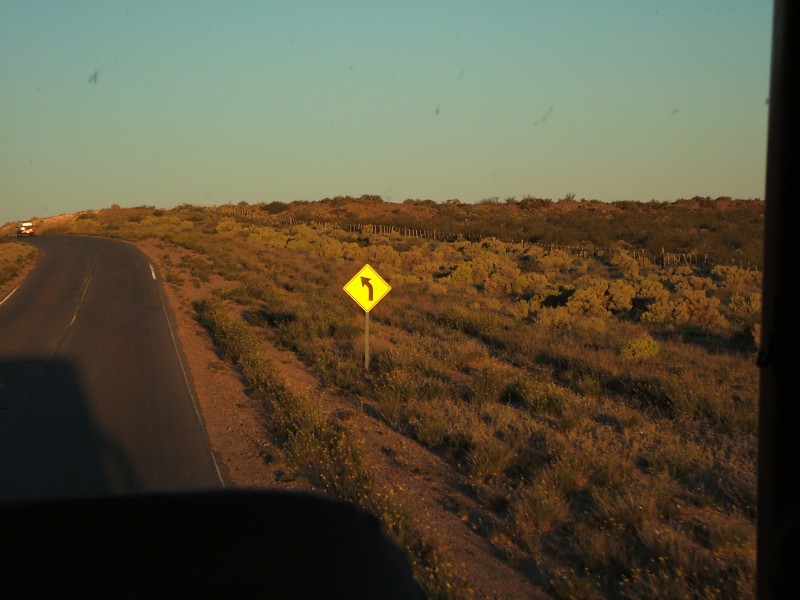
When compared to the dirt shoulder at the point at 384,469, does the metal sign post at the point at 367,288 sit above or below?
above

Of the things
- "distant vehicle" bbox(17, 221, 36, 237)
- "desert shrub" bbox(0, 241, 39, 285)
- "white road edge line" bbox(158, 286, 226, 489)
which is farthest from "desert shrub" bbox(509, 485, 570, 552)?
"distant vehicle" bbox(17, 221, 36, 237)

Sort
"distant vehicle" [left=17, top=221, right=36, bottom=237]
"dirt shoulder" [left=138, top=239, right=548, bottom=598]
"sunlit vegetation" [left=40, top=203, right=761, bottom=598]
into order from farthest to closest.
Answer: "distant vehicle" [left=17, top=221, right=36, bottom=237]
"sunlit vegetation" [left=40, top=203, right=761, bottom=598]
"dirt shoulder" [left=138, top=239, right=548, bottom=598]

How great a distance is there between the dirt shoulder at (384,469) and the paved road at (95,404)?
391 mm

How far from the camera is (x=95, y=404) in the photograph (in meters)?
14.5

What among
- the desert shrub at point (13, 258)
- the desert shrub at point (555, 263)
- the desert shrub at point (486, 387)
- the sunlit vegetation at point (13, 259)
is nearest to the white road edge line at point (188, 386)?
the desert shrub at point (486, 387)

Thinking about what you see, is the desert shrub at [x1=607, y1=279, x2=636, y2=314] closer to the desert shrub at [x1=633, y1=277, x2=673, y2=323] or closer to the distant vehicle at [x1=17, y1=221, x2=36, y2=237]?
the desert shrub at [x1=633, y1=277, x2=673, y2=323]

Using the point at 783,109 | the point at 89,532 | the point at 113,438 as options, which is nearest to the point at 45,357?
the point at 113,438

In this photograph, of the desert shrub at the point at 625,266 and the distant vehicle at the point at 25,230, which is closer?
the desert shrub at the point at 625,266

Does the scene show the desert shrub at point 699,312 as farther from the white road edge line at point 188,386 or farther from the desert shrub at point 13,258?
the desert shrub at point 13,258

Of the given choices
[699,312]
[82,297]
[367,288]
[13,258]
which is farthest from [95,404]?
[13,258]

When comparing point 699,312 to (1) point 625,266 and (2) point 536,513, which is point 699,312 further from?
(1) point 625,266

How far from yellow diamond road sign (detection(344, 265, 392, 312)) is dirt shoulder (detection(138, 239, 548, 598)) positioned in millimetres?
1845

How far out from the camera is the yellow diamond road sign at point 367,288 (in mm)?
18422

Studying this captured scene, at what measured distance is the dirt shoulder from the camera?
7.39 meters
